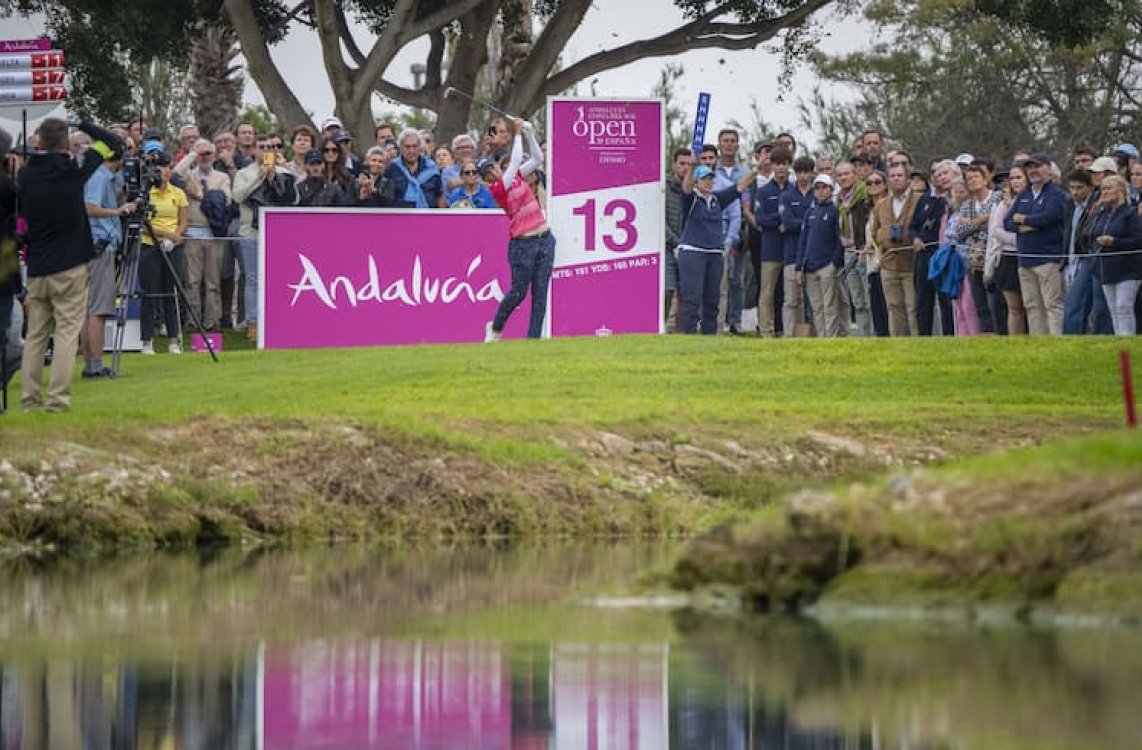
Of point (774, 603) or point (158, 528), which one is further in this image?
point (158, 528)

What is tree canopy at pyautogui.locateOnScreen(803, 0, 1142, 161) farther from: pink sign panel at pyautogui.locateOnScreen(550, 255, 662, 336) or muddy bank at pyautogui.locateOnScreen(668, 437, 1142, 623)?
muddy bank at pyautogui.locateOnScreen(668, 437, 1142, 623)

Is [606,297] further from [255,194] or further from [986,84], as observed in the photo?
[986,84]

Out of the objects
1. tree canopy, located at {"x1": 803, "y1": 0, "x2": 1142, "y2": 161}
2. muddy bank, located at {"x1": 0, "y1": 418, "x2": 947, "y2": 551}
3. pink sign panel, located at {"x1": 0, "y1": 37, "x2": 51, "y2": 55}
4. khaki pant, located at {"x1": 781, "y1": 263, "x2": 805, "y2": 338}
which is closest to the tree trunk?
tree canopy, located at {"x1": 803, "y1": 0, "x2": 1142, "y2": 161}

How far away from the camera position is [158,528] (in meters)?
19.1

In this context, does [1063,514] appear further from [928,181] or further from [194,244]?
[194,244]

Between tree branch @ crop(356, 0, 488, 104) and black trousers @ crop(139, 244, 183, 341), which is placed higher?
tree branch @ crop(356, 0, 488, 104)

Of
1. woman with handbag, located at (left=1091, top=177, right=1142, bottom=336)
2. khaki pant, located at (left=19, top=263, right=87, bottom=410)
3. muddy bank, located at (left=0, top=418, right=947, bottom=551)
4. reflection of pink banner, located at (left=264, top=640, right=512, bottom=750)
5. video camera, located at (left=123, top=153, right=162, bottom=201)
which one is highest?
video camera, located at (left=123, top=153, right=162, bottom=201)

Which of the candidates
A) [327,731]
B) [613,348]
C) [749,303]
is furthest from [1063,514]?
[749,303]

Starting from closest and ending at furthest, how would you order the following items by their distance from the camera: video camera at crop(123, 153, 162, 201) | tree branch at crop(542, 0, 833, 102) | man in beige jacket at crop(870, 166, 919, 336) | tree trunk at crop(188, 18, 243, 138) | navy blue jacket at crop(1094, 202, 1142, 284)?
1. navy blue jacket at crop(1094, 202, 1142, 284)
2. video camera at crop(123, 153, 162, 201)
3. man in beige jacket at crop(870, 166, 919, 336)
4. tree branch at crop(542, 0, 833, 102)
5. tree trunk at crop(188, 18, 243, 138)

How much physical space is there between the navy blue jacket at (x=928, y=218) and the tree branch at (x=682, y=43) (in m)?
17.0

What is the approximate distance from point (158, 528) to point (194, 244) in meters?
13.4

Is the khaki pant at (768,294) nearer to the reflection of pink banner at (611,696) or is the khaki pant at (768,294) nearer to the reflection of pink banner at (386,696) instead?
the reflection of pink banner at (386,696)

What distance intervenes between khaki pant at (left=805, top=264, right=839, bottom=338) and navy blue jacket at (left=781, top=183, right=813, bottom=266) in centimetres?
56

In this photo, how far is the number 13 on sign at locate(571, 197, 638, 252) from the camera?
30969 mm
